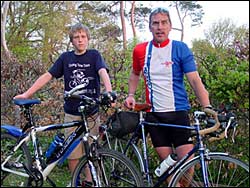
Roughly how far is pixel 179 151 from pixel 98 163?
2.29ft

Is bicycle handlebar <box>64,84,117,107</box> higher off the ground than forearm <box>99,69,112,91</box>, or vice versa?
forearm <box>99,69,112,91</box>

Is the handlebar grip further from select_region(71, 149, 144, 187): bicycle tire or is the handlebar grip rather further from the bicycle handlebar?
the bicycle handlebar

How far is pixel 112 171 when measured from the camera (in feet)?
12.4

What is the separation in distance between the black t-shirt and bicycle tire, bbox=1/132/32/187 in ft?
1.97

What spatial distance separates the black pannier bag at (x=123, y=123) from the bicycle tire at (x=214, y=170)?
62cm

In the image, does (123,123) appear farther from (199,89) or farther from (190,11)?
(190,11)

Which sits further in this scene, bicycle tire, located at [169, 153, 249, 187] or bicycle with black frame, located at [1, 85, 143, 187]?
bicycle with black frame, located at [1, 85, 143, 187]

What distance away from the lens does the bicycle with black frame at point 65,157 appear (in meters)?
3.65

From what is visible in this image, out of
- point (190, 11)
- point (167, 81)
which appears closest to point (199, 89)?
point (167, 81)

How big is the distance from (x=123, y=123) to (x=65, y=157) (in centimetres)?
65

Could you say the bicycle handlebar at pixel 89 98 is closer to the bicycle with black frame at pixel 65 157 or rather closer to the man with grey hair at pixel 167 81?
the bicycle with black frame at pixel 65 157

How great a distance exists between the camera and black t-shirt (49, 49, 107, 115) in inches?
153

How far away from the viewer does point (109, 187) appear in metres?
3.82

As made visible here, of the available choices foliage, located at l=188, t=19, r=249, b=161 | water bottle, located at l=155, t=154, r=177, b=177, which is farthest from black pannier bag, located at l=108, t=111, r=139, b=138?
foliage, located at l=188, t=19, r=249, b=161
